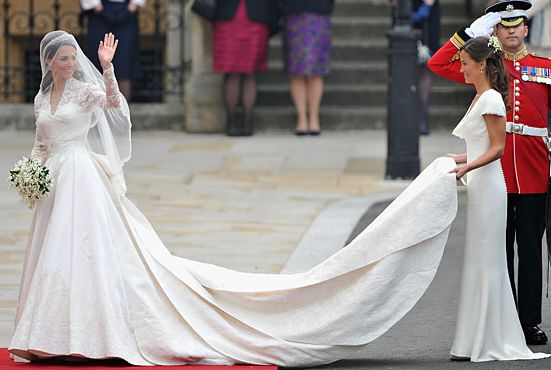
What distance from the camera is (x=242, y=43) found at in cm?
1695

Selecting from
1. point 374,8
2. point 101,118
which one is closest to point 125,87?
point 374,8

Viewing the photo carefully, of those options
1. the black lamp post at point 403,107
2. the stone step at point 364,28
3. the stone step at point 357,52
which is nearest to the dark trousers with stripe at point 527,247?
the black lamp post at point 403,107

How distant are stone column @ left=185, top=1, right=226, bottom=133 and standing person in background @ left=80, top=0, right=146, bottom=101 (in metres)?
0.83

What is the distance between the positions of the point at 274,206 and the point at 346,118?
15.4 ft

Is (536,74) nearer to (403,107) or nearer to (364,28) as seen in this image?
(403,107)

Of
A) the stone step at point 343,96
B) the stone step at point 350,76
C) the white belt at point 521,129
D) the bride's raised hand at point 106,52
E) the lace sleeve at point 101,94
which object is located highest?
the bride's raised hand at point 106,52

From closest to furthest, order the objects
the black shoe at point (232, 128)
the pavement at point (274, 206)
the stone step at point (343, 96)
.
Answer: the pavement at point (274, 206), the black shoe at point (232, 128), the stone step at point (343, 96)

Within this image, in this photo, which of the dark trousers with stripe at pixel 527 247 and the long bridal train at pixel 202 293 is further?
the dark trousers with stripe at pixel 527 247

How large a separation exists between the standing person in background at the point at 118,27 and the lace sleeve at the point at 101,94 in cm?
888

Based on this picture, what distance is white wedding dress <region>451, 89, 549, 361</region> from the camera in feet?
24.8

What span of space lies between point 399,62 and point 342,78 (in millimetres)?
3918

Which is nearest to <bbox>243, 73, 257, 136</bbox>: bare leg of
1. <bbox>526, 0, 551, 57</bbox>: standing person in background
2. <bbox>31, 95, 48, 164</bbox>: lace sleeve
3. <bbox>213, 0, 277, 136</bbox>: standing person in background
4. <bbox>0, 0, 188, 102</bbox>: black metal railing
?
<bbox>213, 0, 277, 136</bbox>: standing person in background

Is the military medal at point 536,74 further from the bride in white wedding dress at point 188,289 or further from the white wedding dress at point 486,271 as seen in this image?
the bride in white wedding dress at point 188,289

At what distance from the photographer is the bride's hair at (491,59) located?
7.67 m
